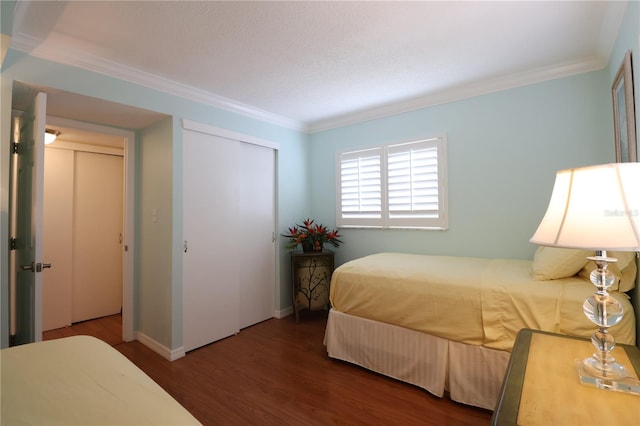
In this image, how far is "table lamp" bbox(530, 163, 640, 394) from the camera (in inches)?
35.9

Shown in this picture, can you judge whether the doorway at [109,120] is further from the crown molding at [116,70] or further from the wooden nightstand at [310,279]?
the wooden nightstand at [310,279]

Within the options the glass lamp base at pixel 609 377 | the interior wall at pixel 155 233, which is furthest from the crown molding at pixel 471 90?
the glass lamp base at pixel 609 377

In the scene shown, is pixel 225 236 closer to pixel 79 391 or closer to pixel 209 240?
pixel 209 240

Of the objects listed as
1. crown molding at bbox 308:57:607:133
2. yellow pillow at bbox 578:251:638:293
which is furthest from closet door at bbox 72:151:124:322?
yellow pillow at bbox 578:251:638:293

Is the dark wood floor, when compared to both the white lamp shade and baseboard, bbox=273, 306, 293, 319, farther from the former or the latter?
the white lamp shade

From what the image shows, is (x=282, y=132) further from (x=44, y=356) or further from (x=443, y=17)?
(x=44, y=356)

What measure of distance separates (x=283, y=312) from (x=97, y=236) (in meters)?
2.58

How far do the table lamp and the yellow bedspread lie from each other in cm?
64

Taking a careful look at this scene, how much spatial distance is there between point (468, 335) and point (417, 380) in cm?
54

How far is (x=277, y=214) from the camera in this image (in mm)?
3736

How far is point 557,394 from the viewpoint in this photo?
0.97m

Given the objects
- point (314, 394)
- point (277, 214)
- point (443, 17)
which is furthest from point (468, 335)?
point (277, 214)

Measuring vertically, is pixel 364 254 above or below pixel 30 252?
below

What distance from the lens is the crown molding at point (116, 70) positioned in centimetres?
200
